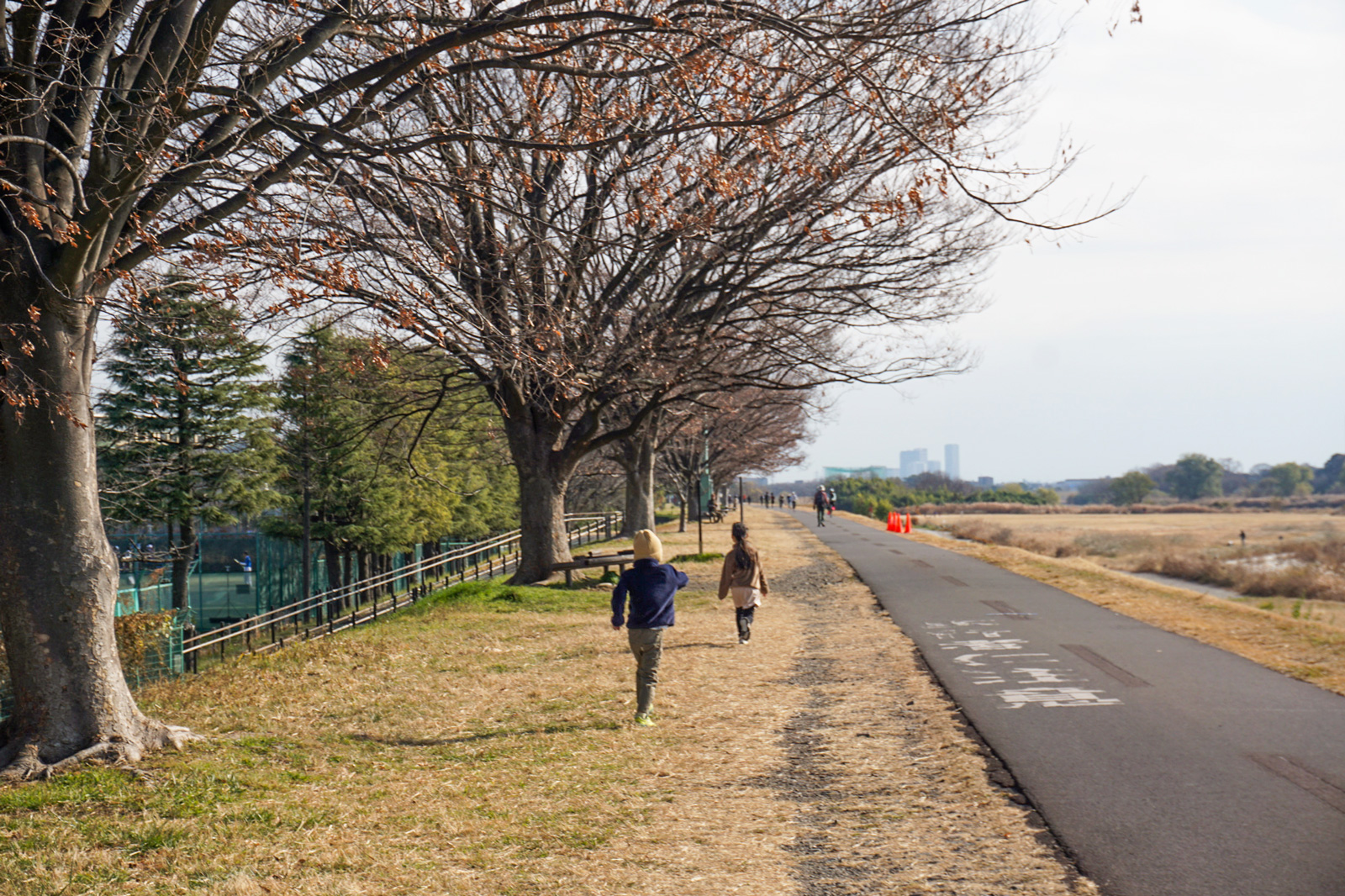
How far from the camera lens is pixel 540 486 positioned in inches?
772

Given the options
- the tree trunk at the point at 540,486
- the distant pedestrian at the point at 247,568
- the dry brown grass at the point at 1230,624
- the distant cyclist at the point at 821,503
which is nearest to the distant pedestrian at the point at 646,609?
the dry brown grass at the point at 1230,624

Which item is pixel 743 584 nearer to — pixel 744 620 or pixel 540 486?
pixel 744 620

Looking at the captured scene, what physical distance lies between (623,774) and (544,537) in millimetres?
13309

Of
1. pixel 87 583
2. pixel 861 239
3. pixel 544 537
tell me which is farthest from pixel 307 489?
pixel 87 583

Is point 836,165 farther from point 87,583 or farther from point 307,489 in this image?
point 307,489

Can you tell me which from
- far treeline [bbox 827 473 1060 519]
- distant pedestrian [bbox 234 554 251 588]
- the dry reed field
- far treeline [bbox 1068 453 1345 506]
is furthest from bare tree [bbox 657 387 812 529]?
far treeline [bbox 1068 453 1345 506]

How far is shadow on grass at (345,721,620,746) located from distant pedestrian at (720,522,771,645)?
413cm

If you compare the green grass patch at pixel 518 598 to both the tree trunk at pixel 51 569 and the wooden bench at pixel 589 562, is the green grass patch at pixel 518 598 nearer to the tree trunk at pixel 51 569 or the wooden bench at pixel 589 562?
the wooden bench at pixel 589 562

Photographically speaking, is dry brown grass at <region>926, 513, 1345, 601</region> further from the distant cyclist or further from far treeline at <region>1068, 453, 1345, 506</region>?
far treeline at <region>1068, 453, 1345, 506</region>

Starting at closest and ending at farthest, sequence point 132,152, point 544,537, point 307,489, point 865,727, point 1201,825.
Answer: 1. point 1201,825
2. point 132,152
3. point 865,727
4. point 544,537
5. point 307,489

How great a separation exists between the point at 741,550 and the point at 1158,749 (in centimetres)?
638

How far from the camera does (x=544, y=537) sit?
65.6 ft

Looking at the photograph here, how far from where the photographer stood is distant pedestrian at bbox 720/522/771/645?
Answer: 488 inches

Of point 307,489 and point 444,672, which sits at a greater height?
point 307,489
